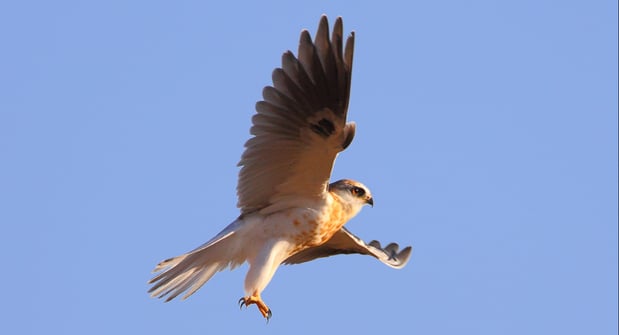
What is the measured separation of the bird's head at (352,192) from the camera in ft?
40.1

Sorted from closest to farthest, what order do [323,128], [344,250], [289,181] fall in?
1. [323,128]
2. [289,181]
3. [344,250]

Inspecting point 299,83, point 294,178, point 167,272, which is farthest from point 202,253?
point 299,83

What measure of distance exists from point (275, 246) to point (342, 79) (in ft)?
5.27

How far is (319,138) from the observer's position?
11430mm

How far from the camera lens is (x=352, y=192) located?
40.3 ft

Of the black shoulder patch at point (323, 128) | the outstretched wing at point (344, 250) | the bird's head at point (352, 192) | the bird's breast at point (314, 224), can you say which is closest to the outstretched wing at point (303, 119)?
the black shoulder patch at point (323, 128)

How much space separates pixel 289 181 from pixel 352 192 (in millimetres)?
747

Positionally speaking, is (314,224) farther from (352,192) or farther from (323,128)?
(323,128)

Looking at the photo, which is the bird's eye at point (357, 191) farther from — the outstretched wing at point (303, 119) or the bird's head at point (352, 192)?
the outstretched wing at point (303, 119)

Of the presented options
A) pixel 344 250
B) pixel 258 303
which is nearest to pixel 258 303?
pixel 258 303

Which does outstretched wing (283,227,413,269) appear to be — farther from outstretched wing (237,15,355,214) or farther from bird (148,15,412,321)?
outstretched wing (237,15,355,214)

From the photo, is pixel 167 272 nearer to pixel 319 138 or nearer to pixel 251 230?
pixel 251 230

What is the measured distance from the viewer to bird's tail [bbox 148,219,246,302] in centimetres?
1192

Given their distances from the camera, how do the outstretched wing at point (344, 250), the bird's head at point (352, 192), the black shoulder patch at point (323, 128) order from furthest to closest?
the outstretched wing at point (344, 250) < the bird's head at point (352, 192) < the black shoulder patch at point (323, 128)
